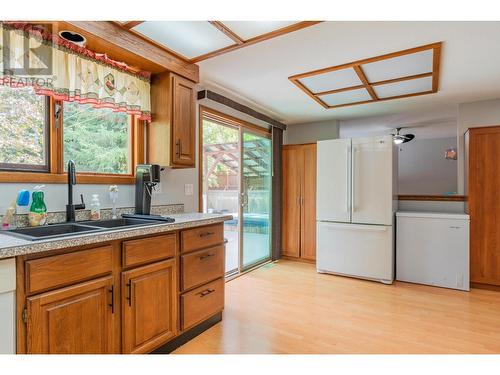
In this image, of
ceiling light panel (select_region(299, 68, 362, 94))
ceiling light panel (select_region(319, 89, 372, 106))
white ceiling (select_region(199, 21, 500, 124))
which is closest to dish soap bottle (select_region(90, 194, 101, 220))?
white ceiling (select_region(199, 21, 500, 124))

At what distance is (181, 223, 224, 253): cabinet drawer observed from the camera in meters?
2.08

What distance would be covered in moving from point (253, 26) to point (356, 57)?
3.32 ft

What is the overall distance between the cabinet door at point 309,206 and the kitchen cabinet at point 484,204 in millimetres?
1910

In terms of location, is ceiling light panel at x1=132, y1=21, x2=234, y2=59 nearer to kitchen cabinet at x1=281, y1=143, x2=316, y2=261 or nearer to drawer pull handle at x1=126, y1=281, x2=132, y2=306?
drawer pull handle at x1=126, y1=281, x2=132, y2=306

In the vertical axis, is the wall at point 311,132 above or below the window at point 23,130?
above

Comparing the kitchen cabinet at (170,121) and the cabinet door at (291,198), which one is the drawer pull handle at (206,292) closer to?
the kitchen cabinet at (170,121)

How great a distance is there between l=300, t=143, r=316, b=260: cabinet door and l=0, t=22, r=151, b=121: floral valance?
274 cm

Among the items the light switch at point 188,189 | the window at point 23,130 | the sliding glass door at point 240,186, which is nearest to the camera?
the window at point 23,130

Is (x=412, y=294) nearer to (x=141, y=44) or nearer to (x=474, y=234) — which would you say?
(x=474, y=234)

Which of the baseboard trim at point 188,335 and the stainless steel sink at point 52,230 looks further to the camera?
the baseboard trim at point 188,335

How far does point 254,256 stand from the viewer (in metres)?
4.25

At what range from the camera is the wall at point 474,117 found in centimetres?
355

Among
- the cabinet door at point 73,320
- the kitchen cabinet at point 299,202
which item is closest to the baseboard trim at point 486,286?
the kitchen cabinet at point 299,202

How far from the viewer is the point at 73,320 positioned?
1.41 m
